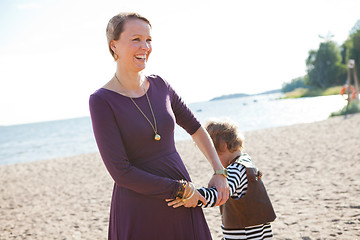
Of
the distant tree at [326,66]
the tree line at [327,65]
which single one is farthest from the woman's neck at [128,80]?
the distant tree at [326,66]

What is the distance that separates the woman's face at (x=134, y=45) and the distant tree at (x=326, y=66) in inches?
2413

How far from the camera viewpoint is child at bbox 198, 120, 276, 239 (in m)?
2.44

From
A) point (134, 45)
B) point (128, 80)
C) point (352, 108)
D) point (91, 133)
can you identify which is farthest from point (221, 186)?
point (91, 133)

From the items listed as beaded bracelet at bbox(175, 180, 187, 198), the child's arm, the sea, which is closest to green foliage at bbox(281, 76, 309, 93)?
the sea

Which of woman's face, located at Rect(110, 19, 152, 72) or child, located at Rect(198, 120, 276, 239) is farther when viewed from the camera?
child, located at Rect(198, 120, 276, 239)

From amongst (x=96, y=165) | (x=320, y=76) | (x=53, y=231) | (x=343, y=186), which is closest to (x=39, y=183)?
(x=96, y=165)

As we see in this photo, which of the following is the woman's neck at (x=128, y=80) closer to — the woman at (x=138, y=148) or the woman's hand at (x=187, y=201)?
the woman at (x=138, y=148)

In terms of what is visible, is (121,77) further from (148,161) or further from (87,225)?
(87,225)

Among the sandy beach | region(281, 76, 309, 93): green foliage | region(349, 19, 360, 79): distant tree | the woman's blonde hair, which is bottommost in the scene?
the sandy beach

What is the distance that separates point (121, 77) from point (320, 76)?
63.9 metres

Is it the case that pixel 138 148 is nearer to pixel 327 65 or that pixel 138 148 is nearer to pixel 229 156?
pixel 229 156

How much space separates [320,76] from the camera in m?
60.7

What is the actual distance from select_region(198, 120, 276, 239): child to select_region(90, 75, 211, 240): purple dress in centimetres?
56

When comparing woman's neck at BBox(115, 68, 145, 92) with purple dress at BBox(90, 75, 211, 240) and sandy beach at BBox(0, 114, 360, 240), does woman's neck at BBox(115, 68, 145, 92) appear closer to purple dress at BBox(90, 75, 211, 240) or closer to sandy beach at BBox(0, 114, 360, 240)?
purple dress at BBox(90, 75, 211, 240)
